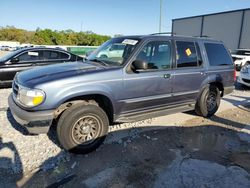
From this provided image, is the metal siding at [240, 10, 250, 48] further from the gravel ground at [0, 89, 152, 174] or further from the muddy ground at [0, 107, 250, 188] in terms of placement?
the gravel ground at [0, 89, 152, 174]

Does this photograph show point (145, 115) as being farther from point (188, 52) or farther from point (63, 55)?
point (63, 55)

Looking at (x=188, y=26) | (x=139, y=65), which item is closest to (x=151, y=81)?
(x=139, y=65)

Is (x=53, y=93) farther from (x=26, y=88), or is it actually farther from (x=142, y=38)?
(x=142, y=38)

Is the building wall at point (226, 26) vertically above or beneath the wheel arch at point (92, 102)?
above

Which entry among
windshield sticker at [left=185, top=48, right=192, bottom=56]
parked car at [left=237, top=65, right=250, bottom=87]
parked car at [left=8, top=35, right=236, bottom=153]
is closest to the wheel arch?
parked car at [left=8, top=35, right=236, bottom=153]

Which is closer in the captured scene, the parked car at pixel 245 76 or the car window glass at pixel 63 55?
the car window glass at pixel 63 55

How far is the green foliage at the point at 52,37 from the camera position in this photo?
55656mm

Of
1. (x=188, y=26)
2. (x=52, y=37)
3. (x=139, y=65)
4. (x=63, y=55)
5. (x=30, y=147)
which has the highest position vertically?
(x=188, y=26)

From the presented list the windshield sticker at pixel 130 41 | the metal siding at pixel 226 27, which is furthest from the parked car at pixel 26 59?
the metal siding at pixel 226 27

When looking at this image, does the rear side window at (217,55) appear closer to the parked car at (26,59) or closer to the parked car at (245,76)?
the parked car at (245,76)

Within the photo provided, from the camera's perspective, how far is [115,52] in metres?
4.35

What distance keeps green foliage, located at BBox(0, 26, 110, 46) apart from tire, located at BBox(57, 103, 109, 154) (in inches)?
2184

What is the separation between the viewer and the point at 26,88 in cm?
324

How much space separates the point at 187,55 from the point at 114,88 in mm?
1987
